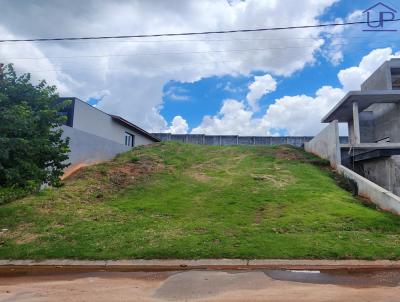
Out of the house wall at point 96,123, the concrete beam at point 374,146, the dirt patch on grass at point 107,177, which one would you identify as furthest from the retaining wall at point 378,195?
the house wall at point 96,123

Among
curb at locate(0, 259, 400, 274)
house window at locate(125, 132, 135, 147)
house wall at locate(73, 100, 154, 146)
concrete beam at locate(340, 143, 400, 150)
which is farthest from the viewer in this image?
house window at locate(125, 132, 135, 147)

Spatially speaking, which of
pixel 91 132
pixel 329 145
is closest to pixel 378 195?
pixel 329 145

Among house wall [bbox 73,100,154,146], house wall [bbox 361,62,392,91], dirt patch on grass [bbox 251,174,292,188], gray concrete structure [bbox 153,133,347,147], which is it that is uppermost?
house wall [bbox 361,62,392,91]

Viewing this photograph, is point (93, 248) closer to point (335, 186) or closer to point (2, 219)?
point (2, 219)

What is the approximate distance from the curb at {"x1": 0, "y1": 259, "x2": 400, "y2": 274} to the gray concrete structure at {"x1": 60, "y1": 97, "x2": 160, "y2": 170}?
10.3 meters

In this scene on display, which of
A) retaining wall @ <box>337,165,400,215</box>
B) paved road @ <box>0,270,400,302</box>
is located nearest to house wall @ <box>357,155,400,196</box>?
retaining wall @ <box>337,165,400,215</box>

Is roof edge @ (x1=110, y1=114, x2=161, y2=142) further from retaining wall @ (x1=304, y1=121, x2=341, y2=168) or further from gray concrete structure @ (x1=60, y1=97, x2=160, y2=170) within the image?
retaining wall @ (x1=304, y1=121, x2=341, y2=168)

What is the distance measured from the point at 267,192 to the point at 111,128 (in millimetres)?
14478

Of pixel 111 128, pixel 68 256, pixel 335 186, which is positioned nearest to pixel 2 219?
pixel 68 256

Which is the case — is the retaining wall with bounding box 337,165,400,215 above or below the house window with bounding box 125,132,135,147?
below

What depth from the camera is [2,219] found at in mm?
13164

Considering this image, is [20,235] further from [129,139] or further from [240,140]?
[240,140]

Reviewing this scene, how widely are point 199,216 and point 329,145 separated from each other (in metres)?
10.7

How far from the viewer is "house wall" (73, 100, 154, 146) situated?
22469mm
